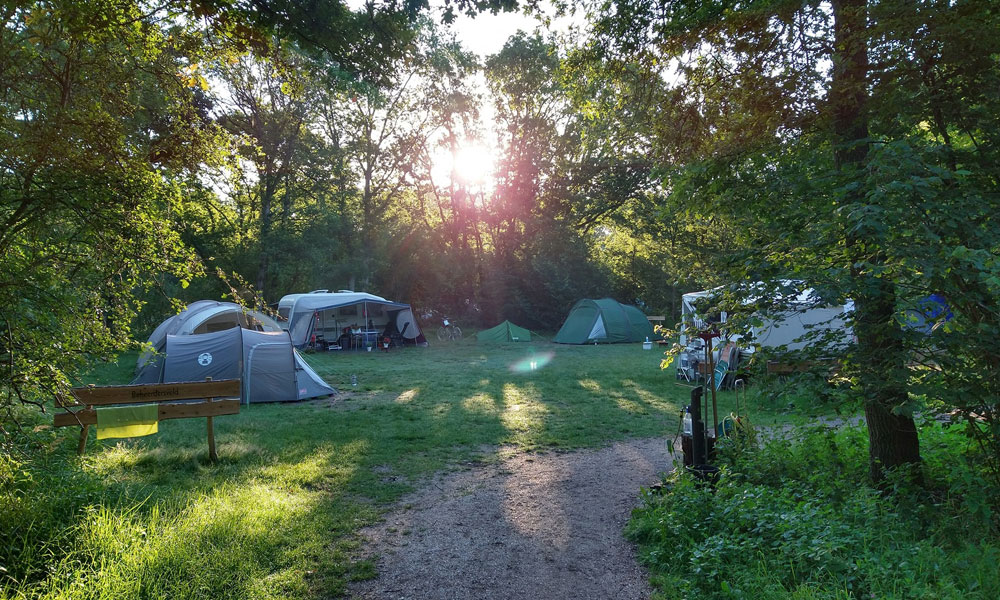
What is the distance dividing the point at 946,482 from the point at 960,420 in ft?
3.07

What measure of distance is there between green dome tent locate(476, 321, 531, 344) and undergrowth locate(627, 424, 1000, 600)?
57.6 feet

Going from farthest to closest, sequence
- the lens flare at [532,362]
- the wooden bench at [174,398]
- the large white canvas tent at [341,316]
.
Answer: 1. the large white canvas tent at [341,316]
2. the lens flare at [532,362]
3. the wooden bench at [174,398]

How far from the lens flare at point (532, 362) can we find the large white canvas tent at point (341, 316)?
18.4 feet

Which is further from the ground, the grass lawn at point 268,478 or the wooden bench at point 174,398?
the wooden bench at point 174,398

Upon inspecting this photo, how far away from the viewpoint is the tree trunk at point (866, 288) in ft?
10.8

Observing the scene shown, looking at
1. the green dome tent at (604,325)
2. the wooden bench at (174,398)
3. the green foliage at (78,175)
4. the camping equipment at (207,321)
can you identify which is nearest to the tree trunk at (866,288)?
the green foliage at (78,175)

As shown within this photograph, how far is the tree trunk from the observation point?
328 centimetres

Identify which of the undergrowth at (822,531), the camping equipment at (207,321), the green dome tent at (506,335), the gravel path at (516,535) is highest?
the camping equipment at (207,321)

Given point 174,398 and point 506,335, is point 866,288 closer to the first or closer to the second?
point 174,398

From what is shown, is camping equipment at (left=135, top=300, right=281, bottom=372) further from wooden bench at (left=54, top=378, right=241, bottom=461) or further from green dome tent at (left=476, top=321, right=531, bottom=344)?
green dome tent at (left=476, top=321, right=531, bottom=344)

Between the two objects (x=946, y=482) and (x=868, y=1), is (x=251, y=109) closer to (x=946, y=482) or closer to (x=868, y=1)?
(x=868, y=1)

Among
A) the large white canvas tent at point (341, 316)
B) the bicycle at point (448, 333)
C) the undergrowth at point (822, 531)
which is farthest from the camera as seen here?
the bicycle at point (448, 333)

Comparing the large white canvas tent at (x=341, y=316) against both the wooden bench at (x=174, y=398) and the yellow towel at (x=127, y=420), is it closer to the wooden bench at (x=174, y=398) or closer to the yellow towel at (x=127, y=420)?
the wooden bench at (x=174, y=398)

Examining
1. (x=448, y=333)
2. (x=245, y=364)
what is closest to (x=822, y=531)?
(x=245, y=364)
